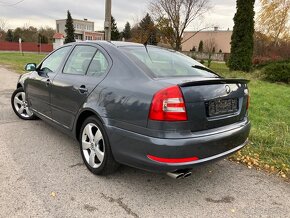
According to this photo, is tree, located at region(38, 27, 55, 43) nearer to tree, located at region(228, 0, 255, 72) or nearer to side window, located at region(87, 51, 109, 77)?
tree, located at region(228, 0, 255, 72)

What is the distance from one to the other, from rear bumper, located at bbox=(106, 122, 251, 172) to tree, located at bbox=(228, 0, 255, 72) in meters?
13.7

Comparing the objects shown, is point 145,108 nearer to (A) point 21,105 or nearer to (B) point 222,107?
(B) point 222,107

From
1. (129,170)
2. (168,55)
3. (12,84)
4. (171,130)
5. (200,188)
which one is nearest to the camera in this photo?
(171,130)

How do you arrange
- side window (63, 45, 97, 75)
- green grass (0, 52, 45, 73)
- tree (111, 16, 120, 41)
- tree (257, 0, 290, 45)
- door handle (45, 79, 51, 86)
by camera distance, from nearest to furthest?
1. side window (63, 45, 97, 75)
2. door handle (45, 79, 51, 86)
3. green grass (0, 52, 45, 73)
4. tree (257, 0, 290, 45)
5. tree (111, 16, 120, 41)

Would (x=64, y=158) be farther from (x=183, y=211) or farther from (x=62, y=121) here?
(x=183, y=211)

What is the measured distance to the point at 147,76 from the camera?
9.07 ft

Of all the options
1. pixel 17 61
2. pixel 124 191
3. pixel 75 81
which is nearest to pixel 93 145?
pixel 124 191

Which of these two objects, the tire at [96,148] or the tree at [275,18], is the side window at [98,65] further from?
the tree at [275,18]

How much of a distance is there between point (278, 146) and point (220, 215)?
223cm

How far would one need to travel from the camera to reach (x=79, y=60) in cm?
374

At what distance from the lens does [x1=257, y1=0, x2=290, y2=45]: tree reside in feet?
100

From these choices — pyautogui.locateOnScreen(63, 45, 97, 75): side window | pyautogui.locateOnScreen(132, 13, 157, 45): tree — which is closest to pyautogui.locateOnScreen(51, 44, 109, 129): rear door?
pyautogui.locateOnScreen(63, 45, 97, 75): side window

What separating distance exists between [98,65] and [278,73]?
12.3 meters

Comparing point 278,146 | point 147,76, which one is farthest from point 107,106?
point 278,146
